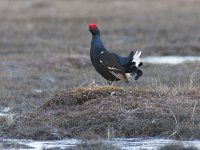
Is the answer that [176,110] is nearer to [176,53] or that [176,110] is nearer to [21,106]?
[21,106]

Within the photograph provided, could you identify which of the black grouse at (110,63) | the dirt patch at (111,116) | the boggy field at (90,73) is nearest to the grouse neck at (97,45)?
the black grouse at (110,63)

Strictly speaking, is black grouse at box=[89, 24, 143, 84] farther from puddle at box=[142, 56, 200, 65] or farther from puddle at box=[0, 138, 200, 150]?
puddle at box=[142, 56, 200, 65]

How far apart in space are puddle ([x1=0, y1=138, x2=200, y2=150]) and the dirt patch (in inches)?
7.6

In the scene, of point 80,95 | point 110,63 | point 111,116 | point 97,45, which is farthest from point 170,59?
point 111,116

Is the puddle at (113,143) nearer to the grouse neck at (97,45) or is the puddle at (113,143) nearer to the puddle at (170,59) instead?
the grouse neck at (97,45)

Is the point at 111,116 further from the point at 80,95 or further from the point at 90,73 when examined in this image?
the point at 90,73

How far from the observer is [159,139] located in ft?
31.1

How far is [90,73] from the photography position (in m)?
16.0

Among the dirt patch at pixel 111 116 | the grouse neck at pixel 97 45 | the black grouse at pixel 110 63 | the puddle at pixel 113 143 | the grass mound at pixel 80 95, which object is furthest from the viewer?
the grouse neck at pixel 97 45

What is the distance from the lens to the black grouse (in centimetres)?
1120

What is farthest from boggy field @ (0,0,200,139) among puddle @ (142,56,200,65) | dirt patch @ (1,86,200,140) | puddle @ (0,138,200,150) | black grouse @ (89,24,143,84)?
puddle @ (142,56,200,65)

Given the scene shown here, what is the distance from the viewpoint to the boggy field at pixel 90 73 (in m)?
9.85

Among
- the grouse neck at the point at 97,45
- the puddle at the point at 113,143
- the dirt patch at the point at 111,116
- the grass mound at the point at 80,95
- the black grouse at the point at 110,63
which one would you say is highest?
the grouse neck at the point at 97,45

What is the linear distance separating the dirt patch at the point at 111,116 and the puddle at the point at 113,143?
192mm
